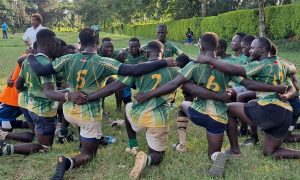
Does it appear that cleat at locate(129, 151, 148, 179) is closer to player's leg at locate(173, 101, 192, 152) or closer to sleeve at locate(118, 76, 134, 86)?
sleeve at locate(118, 76, 134, 86)

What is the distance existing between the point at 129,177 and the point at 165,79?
129 centimetres

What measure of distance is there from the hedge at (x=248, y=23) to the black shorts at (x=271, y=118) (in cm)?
1891

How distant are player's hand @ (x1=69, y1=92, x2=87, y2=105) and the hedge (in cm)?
2009

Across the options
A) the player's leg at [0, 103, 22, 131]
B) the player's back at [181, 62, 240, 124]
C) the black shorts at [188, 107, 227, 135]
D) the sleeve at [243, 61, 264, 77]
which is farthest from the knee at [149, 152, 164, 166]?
the player's leg at [0, 103, 22, 131]

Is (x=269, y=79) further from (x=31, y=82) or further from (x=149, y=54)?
(x=31, y=82)

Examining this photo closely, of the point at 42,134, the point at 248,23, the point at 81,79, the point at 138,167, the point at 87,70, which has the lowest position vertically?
the point at 138,167

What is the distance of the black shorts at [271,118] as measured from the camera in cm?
498

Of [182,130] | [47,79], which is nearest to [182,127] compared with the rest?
[182,130]

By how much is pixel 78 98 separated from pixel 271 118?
241 centimetres

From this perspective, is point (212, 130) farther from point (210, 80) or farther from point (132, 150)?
point (132, 150)

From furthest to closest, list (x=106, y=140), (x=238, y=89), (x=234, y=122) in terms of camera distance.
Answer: (x=238, y=89) → (x=106, y=140) → (x=234, y=122)

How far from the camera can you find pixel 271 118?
499 centimetres

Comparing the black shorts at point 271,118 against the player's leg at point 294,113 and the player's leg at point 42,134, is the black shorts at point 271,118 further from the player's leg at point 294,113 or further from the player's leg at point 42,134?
the player's leg at point 42,134

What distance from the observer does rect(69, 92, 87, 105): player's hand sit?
473cm
